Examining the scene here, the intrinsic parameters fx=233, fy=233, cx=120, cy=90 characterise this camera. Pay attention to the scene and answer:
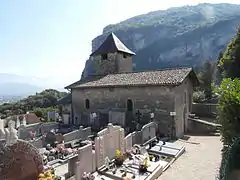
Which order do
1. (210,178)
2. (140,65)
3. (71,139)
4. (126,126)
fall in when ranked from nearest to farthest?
(210,178)
(71,139)
(126,126)
(140,65)

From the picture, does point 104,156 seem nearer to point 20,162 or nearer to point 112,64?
point 20,162

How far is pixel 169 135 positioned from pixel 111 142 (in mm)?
7215

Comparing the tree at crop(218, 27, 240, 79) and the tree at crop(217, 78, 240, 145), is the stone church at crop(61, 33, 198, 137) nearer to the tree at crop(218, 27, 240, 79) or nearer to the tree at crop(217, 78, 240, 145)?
the tree at crop(218, 27, 240, 79)

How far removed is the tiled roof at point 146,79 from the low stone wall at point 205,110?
512cm

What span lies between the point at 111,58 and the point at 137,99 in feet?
30.6

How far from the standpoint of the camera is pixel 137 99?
1973 centimetres

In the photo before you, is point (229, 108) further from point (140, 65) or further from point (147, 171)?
point (140, 65)

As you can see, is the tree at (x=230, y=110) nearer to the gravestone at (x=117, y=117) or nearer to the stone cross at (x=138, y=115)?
the stone cross at (x=138, y=115)

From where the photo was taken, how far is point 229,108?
29.3 feet

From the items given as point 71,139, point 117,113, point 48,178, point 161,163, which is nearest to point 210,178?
point 161,163

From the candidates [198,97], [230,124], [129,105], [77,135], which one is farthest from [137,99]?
[198,97]

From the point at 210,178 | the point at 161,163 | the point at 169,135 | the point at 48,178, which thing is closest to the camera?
the point at 48,178

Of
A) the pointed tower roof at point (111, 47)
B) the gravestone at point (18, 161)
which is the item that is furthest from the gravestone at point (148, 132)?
the pointed tower roof at point (111, 47)

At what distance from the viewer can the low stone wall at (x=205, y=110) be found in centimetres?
2600
